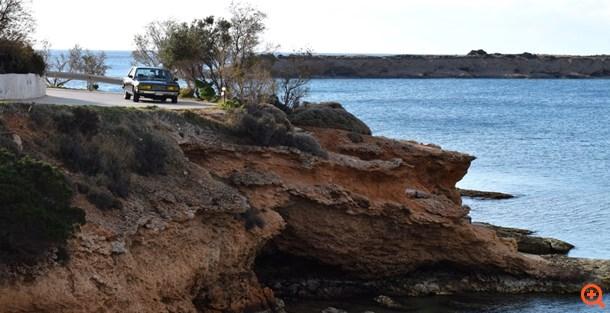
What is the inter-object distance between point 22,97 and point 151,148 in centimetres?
1215

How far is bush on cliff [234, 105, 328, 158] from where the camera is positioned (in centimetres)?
2911

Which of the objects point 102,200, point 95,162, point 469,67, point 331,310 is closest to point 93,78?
point 331,310

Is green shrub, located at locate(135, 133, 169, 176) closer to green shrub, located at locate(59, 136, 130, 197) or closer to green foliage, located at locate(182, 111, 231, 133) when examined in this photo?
green shrub, located at locate(59, 136, 130, 197)

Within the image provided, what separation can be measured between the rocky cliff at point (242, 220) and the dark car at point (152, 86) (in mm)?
8536

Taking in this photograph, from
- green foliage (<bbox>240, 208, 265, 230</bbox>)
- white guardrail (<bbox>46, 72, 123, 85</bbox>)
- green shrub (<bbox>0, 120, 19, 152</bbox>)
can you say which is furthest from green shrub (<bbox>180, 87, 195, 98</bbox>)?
green shrub (<bbox>0, 120, 19, 152</bbox>)

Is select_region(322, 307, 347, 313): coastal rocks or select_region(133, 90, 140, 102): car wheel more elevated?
select_region(133, 90, 140, 102): car wheel

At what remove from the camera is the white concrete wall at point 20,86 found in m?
34.9

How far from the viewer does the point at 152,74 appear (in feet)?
135

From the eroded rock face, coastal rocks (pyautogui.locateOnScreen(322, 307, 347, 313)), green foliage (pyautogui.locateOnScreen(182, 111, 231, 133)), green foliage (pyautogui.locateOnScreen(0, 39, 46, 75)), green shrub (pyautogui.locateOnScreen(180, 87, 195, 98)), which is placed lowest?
coastal rocks (pyautogui.locateOnScreen(322, 307, 347, 313))

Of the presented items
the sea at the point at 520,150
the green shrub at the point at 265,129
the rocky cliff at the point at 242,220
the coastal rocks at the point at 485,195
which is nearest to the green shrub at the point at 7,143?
the rocky cliff at the point at 242,220

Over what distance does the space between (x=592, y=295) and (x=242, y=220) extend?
1124 centimetres

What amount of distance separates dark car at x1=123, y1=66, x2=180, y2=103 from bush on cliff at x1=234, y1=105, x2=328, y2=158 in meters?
10.2

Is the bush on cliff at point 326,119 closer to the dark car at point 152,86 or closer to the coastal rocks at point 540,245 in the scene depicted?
the coastal rocks at point 540,245

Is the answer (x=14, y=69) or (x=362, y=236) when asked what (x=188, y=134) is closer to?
(x=362, y=236)
